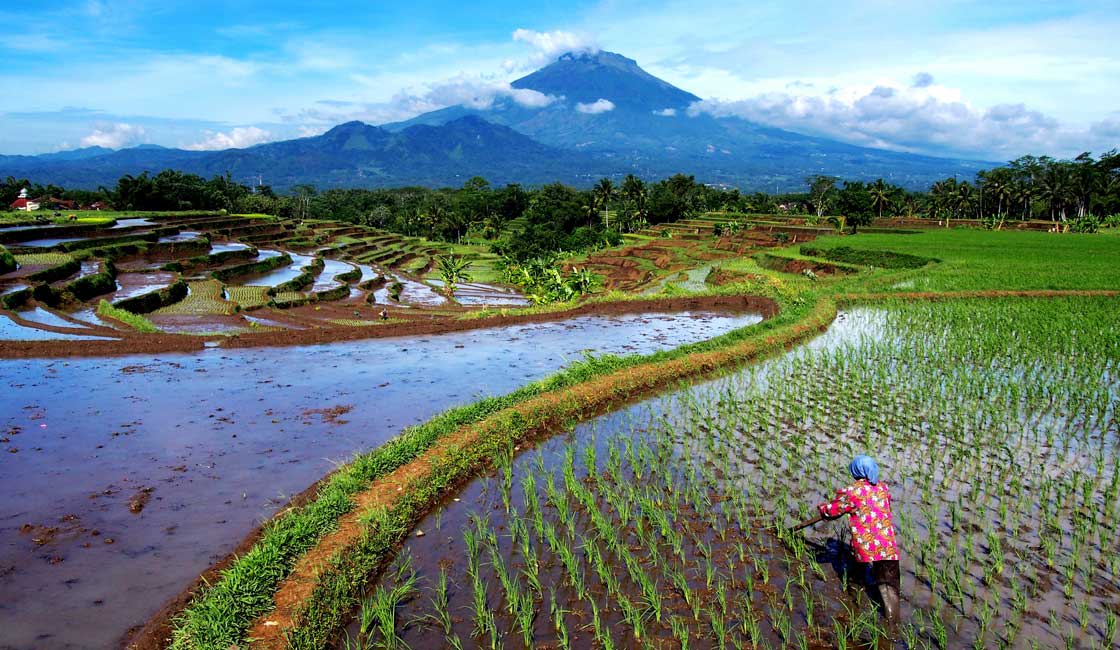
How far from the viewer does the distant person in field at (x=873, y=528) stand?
425cm

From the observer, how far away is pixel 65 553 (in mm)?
5148

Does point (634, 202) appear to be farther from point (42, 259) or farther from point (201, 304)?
point (201, 304)

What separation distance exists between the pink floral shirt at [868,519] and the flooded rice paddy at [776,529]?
382mm

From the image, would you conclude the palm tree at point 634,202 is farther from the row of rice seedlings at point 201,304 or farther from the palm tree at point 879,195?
the row of rice seedlings at point 201,304

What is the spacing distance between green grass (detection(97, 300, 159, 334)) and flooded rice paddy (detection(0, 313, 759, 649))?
129 inches

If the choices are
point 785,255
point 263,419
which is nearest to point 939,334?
point 263,419

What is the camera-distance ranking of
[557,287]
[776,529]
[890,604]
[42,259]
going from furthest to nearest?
[557,287]
[42,259]
[776,529]
[890,604]

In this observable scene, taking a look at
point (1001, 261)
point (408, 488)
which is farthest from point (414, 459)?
point (1001, 261)

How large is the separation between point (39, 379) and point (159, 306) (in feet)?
33.3

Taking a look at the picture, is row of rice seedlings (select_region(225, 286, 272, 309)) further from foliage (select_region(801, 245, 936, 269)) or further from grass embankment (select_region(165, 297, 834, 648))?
foliage (select_region(801, 245, 936, 269))

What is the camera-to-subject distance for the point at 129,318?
1544cm

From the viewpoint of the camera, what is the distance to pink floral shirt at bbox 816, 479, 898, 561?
169 inches

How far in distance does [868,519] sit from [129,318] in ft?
53.8

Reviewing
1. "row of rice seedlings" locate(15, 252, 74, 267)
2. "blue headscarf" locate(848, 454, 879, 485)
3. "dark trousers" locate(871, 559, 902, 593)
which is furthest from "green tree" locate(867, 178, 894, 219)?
"dark trousers" locate(871, 559, 902, 593)
